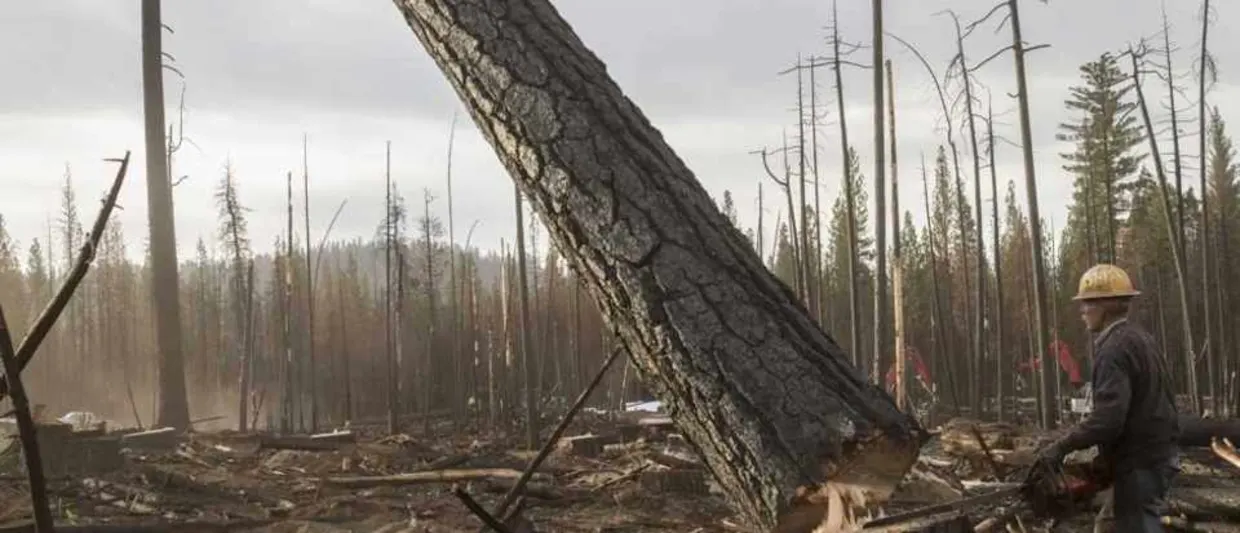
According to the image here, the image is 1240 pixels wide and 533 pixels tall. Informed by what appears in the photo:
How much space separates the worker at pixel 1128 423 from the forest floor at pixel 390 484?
1771 millimetres

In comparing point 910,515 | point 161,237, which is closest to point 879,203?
point 161,237

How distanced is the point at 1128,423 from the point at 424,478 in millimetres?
9290

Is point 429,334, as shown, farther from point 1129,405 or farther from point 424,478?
point 1129,405

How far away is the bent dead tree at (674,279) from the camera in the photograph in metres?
2.11

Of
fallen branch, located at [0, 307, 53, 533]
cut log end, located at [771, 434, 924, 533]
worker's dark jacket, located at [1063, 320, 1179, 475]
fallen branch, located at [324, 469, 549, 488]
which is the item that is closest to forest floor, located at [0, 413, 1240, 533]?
fallen branch, located at [324, 469, 549, 488]

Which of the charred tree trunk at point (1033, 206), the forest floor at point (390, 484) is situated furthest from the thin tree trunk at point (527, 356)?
the charred tree trunk at point (1033, 206)

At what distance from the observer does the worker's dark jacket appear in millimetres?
4898

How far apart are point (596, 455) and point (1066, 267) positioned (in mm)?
43910

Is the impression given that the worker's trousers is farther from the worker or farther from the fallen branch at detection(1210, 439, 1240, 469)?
the fallen branch at detection(1210, 439, 1240, 469)

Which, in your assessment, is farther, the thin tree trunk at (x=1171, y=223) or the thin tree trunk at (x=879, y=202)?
the thin tree trunk at (x=1171, y=223)

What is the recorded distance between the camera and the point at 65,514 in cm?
875

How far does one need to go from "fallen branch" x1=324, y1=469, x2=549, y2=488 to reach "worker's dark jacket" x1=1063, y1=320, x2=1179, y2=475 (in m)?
8.33

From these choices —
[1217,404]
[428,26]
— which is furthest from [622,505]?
[1217,404]

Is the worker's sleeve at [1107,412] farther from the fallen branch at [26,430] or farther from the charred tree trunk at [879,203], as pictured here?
the charred tree trunk at [879,203]
